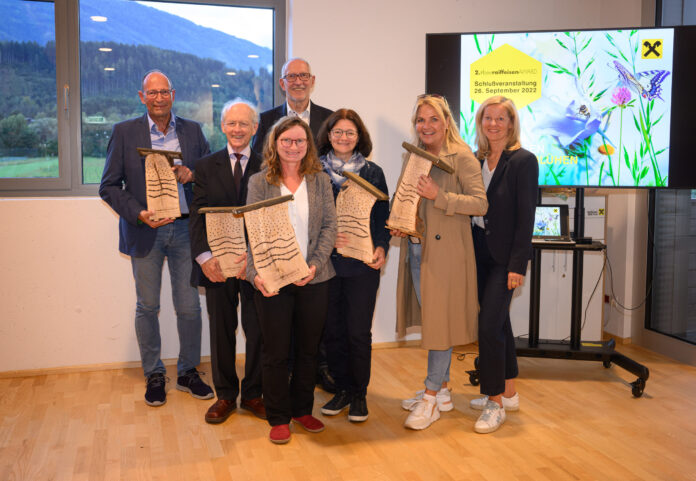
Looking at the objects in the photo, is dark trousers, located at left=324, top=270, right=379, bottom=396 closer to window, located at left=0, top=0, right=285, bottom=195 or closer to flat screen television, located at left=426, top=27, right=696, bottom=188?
flat screen television, located at left=426, top=27, right=696, bottom=188

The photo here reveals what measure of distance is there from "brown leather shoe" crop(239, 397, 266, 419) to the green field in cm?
184

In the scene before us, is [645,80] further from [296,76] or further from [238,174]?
[238,174]

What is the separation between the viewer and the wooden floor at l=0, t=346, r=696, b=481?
2646 mm

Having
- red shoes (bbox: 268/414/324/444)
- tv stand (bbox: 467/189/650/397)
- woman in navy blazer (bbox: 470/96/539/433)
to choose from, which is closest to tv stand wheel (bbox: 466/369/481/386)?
tv stand (bbox: 467/189/650/397)

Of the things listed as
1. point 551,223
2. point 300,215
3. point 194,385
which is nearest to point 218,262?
point 300,215

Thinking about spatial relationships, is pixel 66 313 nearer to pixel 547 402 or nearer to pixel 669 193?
pixel 547 402

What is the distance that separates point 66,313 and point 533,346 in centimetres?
281

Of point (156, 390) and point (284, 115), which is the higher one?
point (284, 115)

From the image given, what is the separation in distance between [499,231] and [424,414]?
0.94 m

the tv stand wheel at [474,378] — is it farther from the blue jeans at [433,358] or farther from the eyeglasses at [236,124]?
the eyeglasses at [236,124]

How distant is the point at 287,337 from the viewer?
2824 mm

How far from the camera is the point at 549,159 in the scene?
392 cm

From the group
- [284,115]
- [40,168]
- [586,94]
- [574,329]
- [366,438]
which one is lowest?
[366,438]

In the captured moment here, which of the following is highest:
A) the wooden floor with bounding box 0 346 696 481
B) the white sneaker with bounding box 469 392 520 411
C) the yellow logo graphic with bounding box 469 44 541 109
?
the yellow logo graphic with bounding box 469 44 541 109
